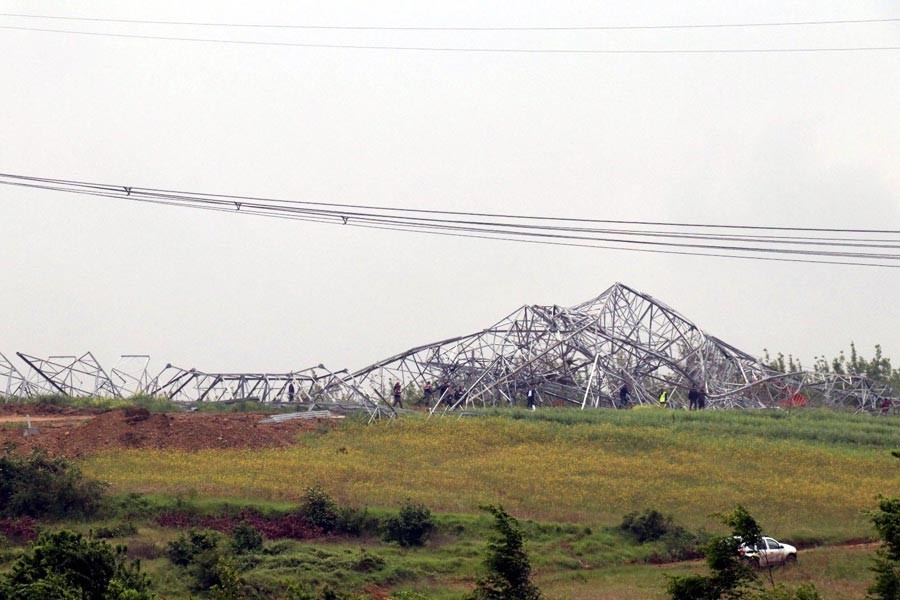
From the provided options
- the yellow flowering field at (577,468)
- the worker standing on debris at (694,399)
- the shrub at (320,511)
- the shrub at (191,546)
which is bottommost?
the shrub at (191,546)

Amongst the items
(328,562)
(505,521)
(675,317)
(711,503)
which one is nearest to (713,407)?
(675,317)

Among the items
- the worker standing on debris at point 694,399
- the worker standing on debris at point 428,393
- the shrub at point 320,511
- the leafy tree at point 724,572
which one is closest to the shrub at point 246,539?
the shrub at point 320,511

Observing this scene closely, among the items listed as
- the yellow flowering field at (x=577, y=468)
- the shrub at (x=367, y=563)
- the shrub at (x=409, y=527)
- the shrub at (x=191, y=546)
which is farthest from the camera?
the yellow flowering field at (x=577, y=468)

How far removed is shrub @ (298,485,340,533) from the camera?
32094mm

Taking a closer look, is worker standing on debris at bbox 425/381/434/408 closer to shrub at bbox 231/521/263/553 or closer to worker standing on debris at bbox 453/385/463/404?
worker standing on debris at bbox 453/385/463/404

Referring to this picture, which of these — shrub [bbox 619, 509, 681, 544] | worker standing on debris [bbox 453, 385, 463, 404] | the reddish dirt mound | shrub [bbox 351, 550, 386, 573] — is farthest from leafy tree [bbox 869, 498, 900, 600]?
Result: worker standing on debris [bbox 453, 385, 463, 404]

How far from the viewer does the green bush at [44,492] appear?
32.8 m

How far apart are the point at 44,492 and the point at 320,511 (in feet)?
28.8

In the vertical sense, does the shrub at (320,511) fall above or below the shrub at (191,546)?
above

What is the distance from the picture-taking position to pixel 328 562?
28578 millimetres

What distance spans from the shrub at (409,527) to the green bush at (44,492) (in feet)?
30.5

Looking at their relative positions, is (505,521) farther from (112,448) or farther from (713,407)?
(713,407)

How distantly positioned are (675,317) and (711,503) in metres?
31.4

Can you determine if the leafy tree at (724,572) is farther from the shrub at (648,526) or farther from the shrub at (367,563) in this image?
the shrub at (648,526)
